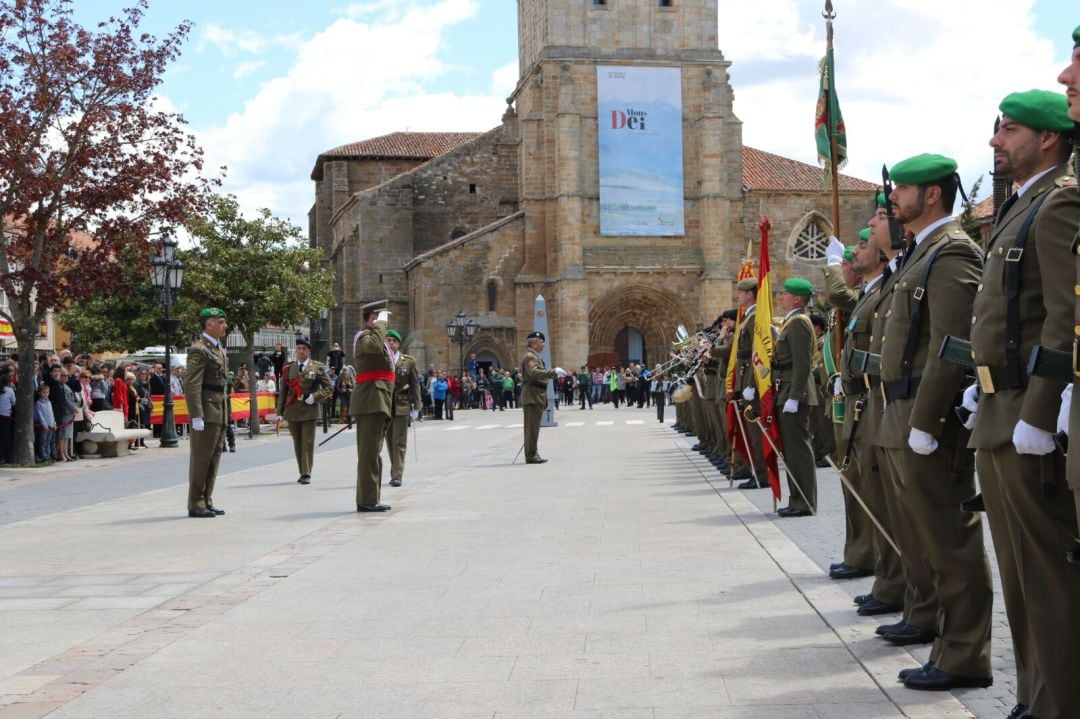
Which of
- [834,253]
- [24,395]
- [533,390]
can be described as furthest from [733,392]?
[24,395]

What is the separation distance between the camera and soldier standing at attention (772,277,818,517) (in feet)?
34.8

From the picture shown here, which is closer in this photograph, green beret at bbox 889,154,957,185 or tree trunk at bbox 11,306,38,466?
green beret at bbox 889,154,957,185

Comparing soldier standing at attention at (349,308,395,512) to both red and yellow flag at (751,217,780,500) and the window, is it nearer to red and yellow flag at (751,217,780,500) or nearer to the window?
red and yellow flag at (751,217,780,500)

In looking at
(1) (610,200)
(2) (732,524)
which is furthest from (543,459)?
(1) (610,200)

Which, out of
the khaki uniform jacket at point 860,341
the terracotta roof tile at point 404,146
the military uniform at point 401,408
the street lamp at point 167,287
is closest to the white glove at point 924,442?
the khaki uniform jacket at point 860,341

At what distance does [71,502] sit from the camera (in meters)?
14.0

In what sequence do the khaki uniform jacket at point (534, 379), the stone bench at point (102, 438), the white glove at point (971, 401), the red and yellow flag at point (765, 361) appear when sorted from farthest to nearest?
the stone bench at point (102, 438)
the khaki uniform jacket at point (534, 379)
the red and yellow flag at point (765, 361)
the white glove at point (971, 401)

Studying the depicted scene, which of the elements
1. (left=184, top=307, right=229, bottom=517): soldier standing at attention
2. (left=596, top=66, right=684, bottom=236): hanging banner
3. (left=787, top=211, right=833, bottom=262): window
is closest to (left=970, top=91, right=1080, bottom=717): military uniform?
(left=184, top=307, right=229, bottom=517): soldier standing at attention

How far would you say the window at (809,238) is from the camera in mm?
57875

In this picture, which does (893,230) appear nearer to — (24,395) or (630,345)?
(24,395)

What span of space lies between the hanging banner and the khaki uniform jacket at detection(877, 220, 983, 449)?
48.5 metres

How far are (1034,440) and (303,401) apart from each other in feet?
42.0

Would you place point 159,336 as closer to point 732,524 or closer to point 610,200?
point 610,200

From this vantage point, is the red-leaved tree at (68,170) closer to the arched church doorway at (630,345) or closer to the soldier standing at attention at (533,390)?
the soldier standing at attention at (533,390)
